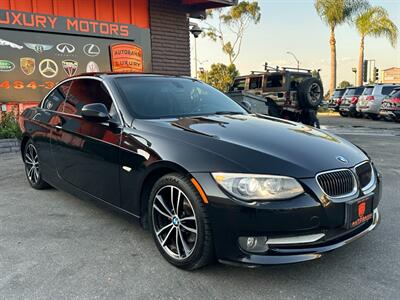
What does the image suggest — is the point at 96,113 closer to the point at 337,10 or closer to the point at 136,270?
the point at 136,270

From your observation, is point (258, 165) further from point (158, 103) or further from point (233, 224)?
point (158, 103)

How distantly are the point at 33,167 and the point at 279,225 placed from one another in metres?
3.84

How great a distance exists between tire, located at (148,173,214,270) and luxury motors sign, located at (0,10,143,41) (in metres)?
7.79

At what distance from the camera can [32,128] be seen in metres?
5.02

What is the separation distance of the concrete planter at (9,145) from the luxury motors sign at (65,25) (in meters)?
2.72

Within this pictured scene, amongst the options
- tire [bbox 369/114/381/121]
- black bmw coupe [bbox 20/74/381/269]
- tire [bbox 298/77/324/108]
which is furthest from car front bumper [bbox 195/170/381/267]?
tire [bbox 369/114/381/121]

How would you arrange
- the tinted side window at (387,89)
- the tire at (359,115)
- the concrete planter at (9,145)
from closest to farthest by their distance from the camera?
the concrete planter at (9,145) → the tinted side window at (387,89) → the tire at (359,115)

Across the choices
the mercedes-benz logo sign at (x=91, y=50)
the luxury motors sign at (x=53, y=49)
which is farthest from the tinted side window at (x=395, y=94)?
the mercedes-benz logo sign at (x=91, y=50)

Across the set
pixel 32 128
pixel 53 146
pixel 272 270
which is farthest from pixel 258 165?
pixel 32 128

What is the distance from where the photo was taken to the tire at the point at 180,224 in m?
2.72

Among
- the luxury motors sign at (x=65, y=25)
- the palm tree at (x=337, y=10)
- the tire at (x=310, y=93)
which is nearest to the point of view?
the luxury motors sign at (x=65, y=25)

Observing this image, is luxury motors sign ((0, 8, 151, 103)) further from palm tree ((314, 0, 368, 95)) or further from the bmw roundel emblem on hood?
palm tree ((314, 0, 368, 95))

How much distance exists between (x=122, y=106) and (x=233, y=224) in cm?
163

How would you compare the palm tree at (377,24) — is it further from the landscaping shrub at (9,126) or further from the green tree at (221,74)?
the landscaping shrub at (9,126)
